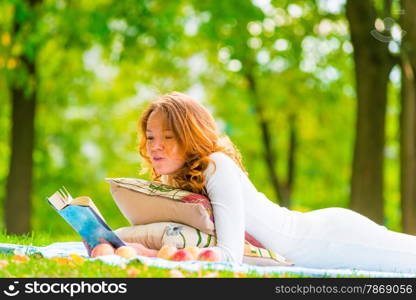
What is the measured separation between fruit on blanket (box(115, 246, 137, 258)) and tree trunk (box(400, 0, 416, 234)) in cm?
693

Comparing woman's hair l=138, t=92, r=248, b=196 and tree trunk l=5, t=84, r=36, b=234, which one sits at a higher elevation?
woman's hair l=138, t=92, r=248, b=196

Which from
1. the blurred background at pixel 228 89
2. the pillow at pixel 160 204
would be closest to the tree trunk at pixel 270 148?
the blurred background at pixel 228 89

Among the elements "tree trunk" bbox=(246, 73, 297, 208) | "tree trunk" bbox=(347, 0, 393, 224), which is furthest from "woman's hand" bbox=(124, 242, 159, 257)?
"tree trunk" bbox=(246, 73, 297, 208)

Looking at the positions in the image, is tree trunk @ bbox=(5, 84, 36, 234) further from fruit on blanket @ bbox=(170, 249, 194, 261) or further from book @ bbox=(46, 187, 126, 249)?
fruit on blanket @ bbox=(170, 249, 194, 261)

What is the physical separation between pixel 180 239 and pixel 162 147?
0.55 m

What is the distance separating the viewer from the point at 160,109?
485 centimetres

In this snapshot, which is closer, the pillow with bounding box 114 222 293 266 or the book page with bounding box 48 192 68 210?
the book page with bounding box 48 192 68 210

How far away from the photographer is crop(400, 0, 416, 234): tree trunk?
10703mm

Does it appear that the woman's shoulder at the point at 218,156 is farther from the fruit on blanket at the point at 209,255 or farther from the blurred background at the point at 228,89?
the blurred background at the point at 228,89

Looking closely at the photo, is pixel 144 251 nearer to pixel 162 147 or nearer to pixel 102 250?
pixel 102 250

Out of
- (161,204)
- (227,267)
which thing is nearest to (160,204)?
(161,204)

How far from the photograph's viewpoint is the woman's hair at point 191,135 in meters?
4.75

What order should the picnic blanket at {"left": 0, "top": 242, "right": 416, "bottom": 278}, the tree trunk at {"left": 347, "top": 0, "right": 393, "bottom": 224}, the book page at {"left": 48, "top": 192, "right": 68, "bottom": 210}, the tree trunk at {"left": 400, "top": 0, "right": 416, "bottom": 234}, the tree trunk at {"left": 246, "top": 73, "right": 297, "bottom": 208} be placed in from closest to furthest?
the picnic blanket at {"left": 0, "top": 242, "right": 416, "bottom": 278} < the book page at {"left": 48, "top": 192, "right": 68, "bottom": 210} < the tree trunk at {"left": 400, "top": 0, "right": 416, "bottom": 234} < the tree trunk at {"left": 347, "top": 0, "right": 393, "bottom": 224} < the tree trunk at {"left": 246, "top": 73, "right": 297, "bottom": 208}

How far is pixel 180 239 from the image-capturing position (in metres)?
4.77
